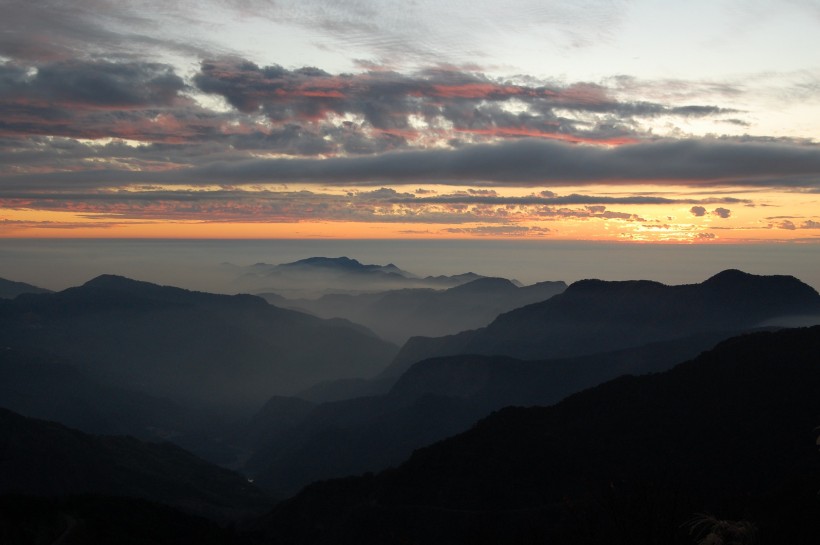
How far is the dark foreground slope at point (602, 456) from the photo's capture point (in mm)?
104188

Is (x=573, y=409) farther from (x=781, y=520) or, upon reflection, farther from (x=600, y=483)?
(x=781, y=520)

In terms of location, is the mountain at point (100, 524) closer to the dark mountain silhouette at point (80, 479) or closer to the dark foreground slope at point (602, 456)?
the dark foreground slope at point (602, 456)

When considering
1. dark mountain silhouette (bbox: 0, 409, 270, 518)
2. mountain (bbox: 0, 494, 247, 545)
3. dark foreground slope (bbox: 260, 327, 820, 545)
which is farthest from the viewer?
dark mountain silhouette (bbox: 0, 409, 270, 518)

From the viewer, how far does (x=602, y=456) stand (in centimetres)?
12388

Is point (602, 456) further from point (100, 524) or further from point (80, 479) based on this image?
point (80, 479)

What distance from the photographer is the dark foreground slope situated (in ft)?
342

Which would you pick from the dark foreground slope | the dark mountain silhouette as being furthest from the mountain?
the dark mountain silhouette

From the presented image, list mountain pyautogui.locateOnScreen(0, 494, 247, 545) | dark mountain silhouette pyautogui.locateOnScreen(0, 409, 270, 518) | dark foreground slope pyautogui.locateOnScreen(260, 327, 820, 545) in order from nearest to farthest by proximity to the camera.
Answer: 1. mountain pyautogui.locateOnScreen(0, 494, 247, 545)
2. dark foreground slope pyautogui.locateOnScreen(260, 327, 820, 545)
3. dark mountain silhouette pyautogui.locateOnScreen(0, 409, 270, 518)

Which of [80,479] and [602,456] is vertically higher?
[602,456]

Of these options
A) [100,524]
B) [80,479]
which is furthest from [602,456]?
[80,479]

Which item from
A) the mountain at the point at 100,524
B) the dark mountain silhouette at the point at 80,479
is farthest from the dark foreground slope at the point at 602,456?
the dark mountain silhouette at the point at 80,479

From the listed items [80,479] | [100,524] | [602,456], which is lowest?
[80,479]

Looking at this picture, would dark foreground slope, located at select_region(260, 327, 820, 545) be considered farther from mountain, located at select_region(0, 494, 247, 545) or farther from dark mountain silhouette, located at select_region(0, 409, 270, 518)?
dark mountain silhouette, located at select_region(0, 409, 270, 518)

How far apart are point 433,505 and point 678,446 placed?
142 ft
